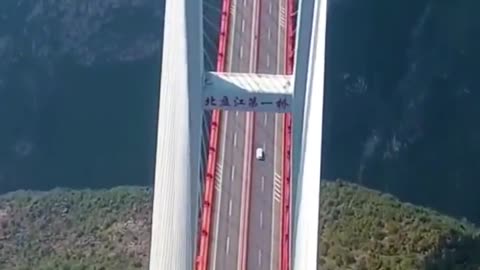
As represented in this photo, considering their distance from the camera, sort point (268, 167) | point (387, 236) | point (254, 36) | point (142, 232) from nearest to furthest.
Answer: point (268, 167), point (387, 236), point (142, 232), point (254, 36)

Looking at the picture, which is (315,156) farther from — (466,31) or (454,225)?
(466,31)

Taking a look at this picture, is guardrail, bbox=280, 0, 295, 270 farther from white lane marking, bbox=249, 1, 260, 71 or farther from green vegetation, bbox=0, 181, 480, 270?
green vegetation, bbox=0, 181, 480, 270

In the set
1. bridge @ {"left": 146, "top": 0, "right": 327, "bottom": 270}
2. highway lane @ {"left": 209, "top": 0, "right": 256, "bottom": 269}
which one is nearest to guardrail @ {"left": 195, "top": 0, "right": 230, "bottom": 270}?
bridge @ {"left": 146, "top": 0, "right": 327, "bottom": 270}

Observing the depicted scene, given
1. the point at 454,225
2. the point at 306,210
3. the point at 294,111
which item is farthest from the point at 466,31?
the point at 306,210

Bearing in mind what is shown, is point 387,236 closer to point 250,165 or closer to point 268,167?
point 268,167

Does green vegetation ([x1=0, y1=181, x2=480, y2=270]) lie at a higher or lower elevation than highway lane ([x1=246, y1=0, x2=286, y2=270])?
lower

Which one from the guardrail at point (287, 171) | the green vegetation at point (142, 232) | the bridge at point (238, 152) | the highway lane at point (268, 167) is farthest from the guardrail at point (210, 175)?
the green vegetation at point (142, 232)

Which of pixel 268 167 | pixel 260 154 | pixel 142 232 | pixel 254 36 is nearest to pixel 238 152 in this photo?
pixel 260 154

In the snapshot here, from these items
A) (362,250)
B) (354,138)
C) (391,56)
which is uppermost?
(391,56)
